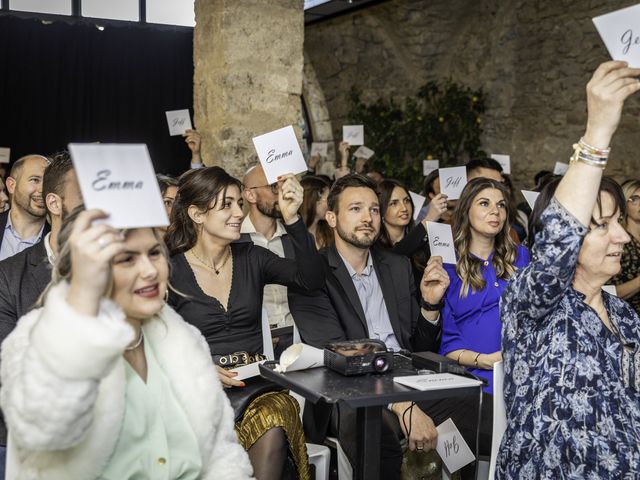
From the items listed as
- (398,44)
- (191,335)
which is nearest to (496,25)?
(398,44)

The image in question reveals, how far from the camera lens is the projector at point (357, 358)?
8.50 feet

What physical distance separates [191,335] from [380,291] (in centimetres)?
175

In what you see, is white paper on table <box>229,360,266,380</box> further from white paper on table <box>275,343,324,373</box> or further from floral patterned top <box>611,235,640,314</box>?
floral patterned top <box>611,235,640,314</box>

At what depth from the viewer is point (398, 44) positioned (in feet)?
32.1

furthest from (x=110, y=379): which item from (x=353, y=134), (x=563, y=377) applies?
(x=353, y=134)

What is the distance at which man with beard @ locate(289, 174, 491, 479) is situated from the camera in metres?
3.27

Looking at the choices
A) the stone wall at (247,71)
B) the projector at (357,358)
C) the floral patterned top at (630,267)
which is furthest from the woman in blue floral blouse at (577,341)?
the stone wall at (247,71)

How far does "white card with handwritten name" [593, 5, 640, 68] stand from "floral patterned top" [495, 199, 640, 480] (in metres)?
0.42

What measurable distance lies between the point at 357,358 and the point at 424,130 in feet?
22.2

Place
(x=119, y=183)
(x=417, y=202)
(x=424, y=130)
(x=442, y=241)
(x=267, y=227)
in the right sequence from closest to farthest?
(x=119, y=183), (x=442, y=241), (x=267, y=227), (x=417, y=202), (x=424, y=130)

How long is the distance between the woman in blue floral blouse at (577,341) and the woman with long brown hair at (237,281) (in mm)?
1037

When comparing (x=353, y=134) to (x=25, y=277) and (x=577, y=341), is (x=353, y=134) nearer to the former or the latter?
(x=25, y=277)

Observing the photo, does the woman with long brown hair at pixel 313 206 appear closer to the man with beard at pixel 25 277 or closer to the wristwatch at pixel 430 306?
the wristwatch at pixel 430 306

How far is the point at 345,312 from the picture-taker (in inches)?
142
